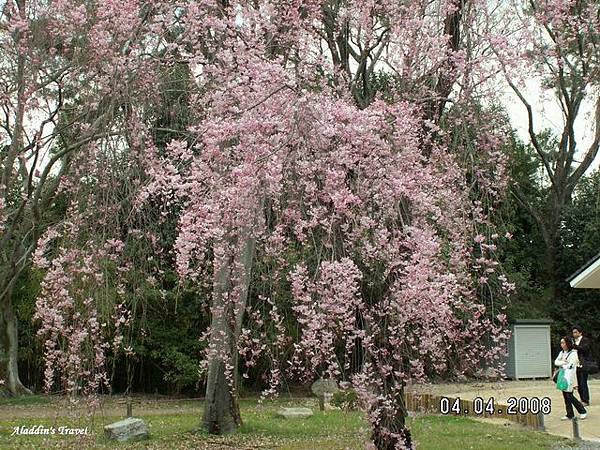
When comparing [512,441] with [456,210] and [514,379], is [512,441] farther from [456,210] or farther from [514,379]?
[514,379]

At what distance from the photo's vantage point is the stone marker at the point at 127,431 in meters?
7.66

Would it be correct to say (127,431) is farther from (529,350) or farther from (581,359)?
(529,350)

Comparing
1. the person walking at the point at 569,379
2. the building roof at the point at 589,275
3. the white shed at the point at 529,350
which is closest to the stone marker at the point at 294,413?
the person walking at the point at 569,379

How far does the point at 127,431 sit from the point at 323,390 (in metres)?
4.83

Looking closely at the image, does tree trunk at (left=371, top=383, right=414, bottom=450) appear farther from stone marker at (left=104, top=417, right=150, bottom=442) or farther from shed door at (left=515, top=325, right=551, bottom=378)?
shed door at (left=515, top=325, right=551, bottom=378)

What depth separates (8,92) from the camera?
20.1 feet

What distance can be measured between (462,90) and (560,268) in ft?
46.7

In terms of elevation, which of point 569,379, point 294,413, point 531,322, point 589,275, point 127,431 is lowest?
point 294,413

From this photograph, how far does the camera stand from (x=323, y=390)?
12.0 meters

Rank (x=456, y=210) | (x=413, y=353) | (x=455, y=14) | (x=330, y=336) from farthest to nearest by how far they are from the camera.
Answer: (x=455, y=14) → (x=456, y=210) → (x=413, y=353) → (x=330, y=336)

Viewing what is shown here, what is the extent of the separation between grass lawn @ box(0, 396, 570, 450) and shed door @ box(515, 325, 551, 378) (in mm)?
7183

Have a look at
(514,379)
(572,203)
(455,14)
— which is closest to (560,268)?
(572,203)
